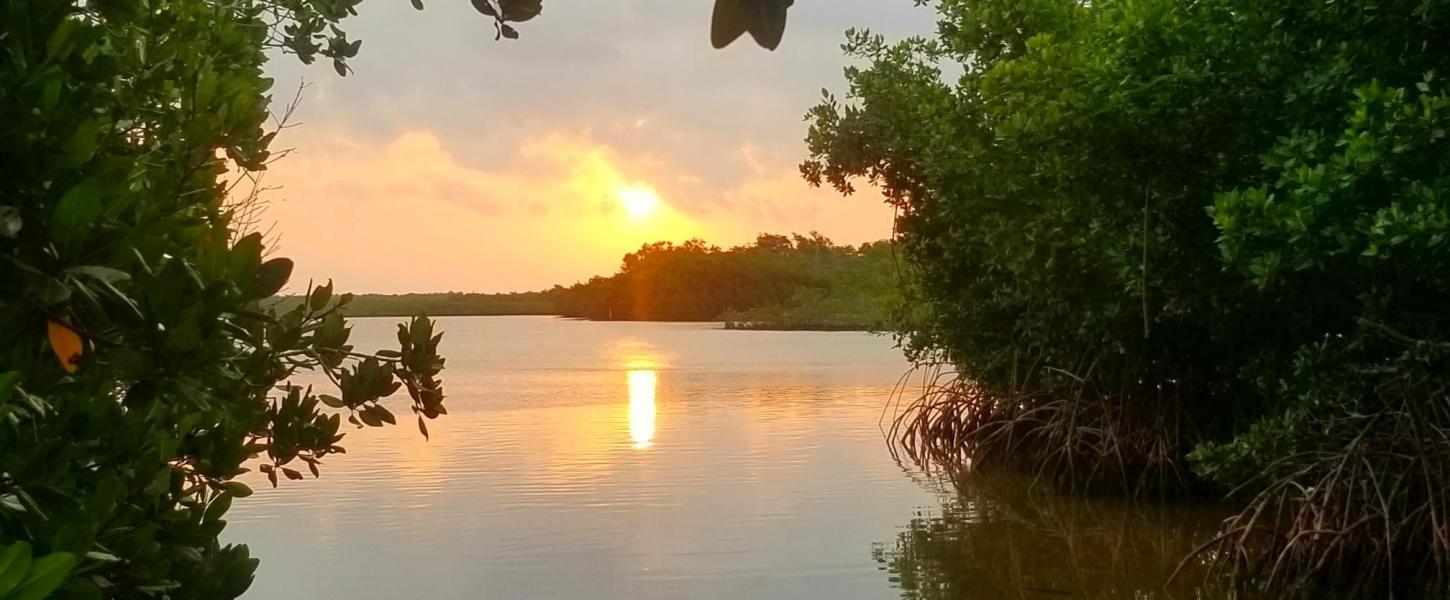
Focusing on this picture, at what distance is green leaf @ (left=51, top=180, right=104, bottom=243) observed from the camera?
3.59 feet

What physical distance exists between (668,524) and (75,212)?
8004 mm

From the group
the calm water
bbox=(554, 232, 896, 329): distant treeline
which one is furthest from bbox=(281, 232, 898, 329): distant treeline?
the calm water

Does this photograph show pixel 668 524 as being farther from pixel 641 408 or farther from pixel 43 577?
pixel 641 408

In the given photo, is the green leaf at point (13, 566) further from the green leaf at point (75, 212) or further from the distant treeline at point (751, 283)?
the distant treeline at point (751, 283)

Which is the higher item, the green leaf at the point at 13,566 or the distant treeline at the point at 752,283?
the distant treeline at the point at 752,283

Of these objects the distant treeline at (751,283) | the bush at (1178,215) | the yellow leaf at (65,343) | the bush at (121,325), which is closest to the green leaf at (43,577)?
Answer: the bush at (121,325)

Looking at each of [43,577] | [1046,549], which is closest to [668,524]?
[1046,549]

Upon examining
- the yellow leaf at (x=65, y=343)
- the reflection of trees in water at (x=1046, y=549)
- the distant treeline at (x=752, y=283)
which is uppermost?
the distant treeline at (x=752, y=283)

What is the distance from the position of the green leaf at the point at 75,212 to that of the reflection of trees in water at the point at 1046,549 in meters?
6.23

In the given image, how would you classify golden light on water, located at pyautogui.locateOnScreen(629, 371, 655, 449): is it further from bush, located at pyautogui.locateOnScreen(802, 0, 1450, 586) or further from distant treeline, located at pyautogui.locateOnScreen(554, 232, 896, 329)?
distant treeline, located at pyautogui.locateOnScreen(554, 232, 896, 329)

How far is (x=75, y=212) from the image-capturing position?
110 cm

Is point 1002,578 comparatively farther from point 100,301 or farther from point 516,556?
point 100,301

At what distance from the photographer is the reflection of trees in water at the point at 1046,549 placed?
23.4ft

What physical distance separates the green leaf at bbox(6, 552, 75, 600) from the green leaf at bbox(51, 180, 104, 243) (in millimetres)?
312
